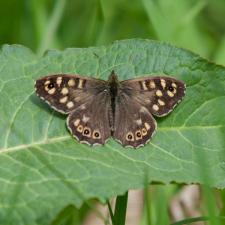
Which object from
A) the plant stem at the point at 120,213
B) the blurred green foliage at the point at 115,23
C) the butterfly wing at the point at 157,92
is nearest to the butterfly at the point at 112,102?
the butterfly wing at the point at 157,92

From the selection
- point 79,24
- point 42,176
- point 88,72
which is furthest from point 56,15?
→ point 42,176

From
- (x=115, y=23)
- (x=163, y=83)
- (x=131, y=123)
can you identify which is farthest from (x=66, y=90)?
(x=115, y=23)

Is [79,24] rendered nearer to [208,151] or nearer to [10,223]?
[208,151]

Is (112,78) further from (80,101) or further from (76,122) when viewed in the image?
(76,122)

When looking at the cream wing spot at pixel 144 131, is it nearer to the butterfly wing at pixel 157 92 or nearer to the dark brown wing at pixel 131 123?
the dark brown wing at pixel 131 123

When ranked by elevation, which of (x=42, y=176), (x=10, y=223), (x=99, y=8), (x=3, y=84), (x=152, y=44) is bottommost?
(x=10, y=223)

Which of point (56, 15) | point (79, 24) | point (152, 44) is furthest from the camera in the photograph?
point (79, 24)
